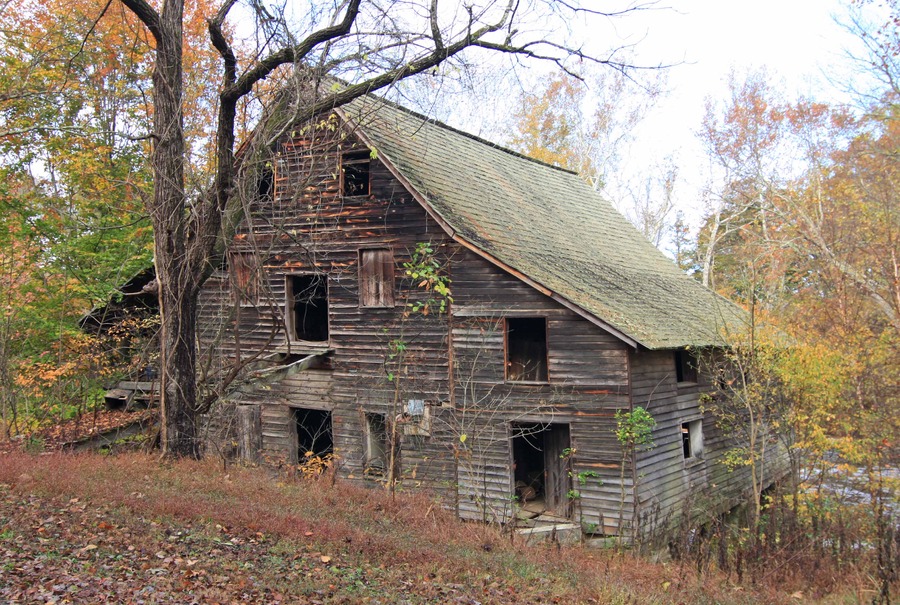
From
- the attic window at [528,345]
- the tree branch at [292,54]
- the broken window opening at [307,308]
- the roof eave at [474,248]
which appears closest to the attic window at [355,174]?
the roof eave at [474,248]

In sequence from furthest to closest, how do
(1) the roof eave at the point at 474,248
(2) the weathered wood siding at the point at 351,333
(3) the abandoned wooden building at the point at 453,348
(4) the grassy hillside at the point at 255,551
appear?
(2) the weathered wood siding at the point at 351,333, (3) the abandoned wooden building at the point at 453,348, (1) the roof eave at the point at 474,248, (4) the grassy hillside at the point at 255,551

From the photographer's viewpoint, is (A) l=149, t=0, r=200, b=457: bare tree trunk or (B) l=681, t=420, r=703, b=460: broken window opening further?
(B) l=681, t=420, r=703, b=460: broken window opening

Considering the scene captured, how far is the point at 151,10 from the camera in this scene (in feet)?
32.0

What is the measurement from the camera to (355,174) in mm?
16203

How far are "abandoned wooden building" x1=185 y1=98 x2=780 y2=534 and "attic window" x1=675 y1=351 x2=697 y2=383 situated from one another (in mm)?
53

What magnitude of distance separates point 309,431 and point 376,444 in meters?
2.10

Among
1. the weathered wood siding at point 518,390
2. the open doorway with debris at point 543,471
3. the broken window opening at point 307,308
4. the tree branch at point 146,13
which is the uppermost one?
the tree branch at point 146,13

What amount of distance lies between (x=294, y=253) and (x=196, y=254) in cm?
560

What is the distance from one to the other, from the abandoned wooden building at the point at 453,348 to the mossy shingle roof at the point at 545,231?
9 centimetres

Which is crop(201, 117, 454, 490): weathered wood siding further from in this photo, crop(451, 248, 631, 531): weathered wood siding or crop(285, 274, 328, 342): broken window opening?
crop(451, 248, 631, 531): weathered wood siding

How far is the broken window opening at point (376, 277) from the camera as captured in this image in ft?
48.3

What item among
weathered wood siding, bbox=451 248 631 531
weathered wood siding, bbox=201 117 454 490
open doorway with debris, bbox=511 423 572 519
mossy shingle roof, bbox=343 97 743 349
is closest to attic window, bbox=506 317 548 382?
open doorway with debris, bbox=511 423 572 519

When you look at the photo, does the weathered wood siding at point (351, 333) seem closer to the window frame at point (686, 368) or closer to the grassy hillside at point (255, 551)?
the grassy hillside at point (255, 551)

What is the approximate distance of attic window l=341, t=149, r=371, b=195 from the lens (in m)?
15.3
